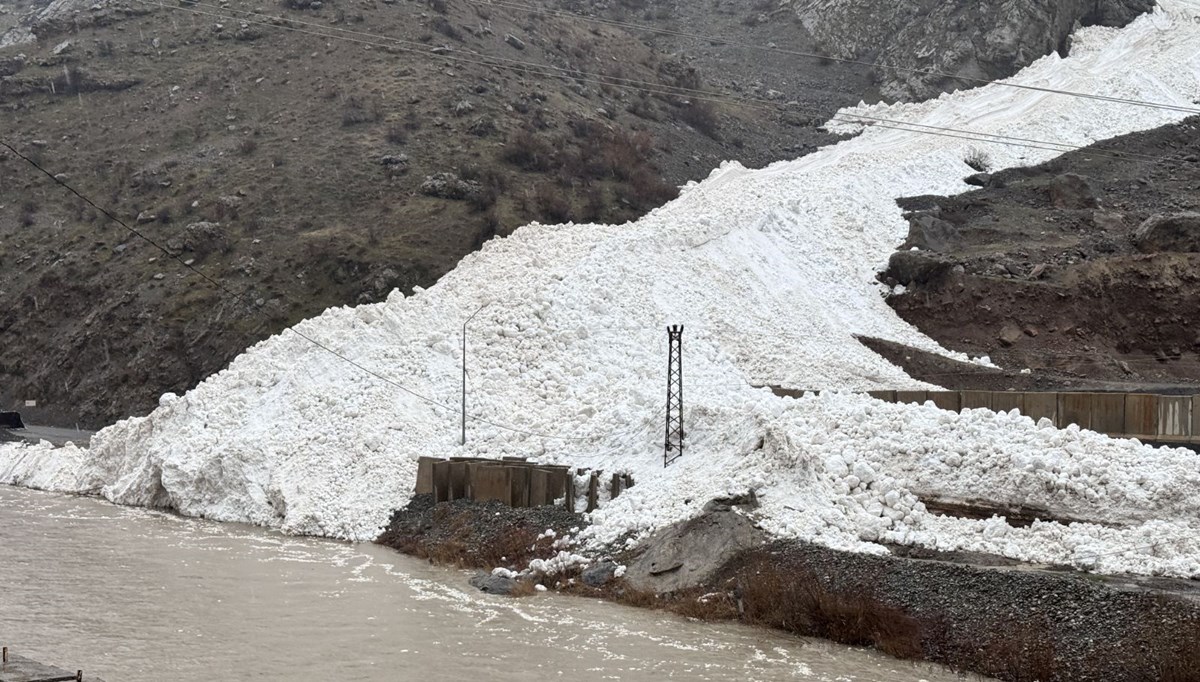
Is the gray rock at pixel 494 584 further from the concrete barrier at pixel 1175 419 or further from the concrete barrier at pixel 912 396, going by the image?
the concrete barrier at pixel 1175 419

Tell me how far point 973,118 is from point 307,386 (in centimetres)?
3267

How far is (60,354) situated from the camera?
130ft

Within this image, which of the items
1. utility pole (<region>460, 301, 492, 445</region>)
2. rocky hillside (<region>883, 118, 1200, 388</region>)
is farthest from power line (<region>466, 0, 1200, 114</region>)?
utility pole (<region>460, 301, 492, 445</region>)

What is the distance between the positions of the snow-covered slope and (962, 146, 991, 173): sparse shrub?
62 centimetres

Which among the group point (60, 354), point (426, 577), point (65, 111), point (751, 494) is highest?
point (65, 111)

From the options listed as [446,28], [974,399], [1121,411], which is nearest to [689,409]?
[974,399]

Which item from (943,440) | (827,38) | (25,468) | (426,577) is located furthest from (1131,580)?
(827,38)

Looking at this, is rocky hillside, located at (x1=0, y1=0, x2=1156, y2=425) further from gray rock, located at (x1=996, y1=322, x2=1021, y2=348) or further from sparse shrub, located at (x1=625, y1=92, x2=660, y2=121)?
gray rock, located at (x1=996, y1=322, x2=1021, y2=348)

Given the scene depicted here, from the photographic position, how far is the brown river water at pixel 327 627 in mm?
17234

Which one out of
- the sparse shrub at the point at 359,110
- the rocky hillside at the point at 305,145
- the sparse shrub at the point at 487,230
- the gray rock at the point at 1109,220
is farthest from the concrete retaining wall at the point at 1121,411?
the sparse shrub at the point at 359,110

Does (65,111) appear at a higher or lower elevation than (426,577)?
higher

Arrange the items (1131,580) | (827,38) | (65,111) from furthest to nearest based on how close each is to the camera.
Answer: (827,38) < (65,111) < (1131,580)

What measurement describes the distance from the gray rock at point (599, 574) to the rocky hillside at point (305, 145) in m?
16.6

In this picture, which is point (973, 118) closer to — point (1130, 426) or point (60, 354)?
point (1130, 426)
